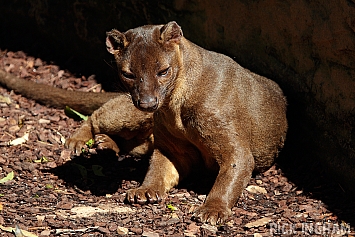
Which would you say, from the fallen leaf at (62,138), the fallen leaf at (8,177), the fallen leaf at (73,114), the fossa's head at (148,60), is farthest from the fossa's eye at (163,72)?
the fallen leaf at (73,114)

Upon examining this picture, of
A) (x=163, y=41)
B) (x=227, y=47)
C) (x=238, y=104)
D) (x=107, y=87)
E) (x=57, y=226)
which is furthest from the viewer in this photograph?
(x=107, y=87)

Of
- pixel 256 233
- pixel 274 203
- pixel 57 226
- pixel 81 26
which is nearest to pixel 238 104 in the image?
pixel 274 203

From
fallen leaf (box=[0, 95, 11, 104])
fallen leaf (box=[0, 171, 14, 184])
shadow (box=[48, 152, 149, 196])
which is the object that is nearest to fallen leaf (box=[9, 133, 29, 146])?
shadow (box=[48, 152, 149, 196])

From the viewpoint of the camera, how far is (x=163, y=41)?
5773mm

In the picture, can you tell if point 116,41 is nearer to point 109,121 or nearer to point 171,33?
point 171,33

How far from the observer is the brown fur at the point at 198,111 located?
5.68 meters

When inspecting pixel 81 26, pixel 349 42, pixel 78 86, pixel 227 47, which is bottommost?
pixel 78 86

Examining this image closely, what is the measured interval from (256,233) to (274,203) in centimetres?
77

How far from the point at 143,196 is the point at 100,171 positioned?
35.6 inches

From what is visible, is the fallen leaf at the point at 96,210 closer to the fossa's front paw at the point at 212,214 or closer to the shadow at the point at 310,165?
Answer: the fossa's front paw at the point at 212,214

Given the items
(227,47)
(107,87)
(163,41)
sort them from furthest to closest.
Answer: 1. (107,87)
2. (227,47)
3. (163,41)

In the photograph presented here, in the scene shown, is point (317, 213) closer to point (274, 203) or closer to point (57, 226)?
point (274, 203)

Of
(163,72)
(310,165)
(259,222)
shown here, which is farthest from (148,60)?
(310,165)

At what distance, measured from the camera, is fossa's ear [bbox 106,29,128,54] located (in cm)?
582
